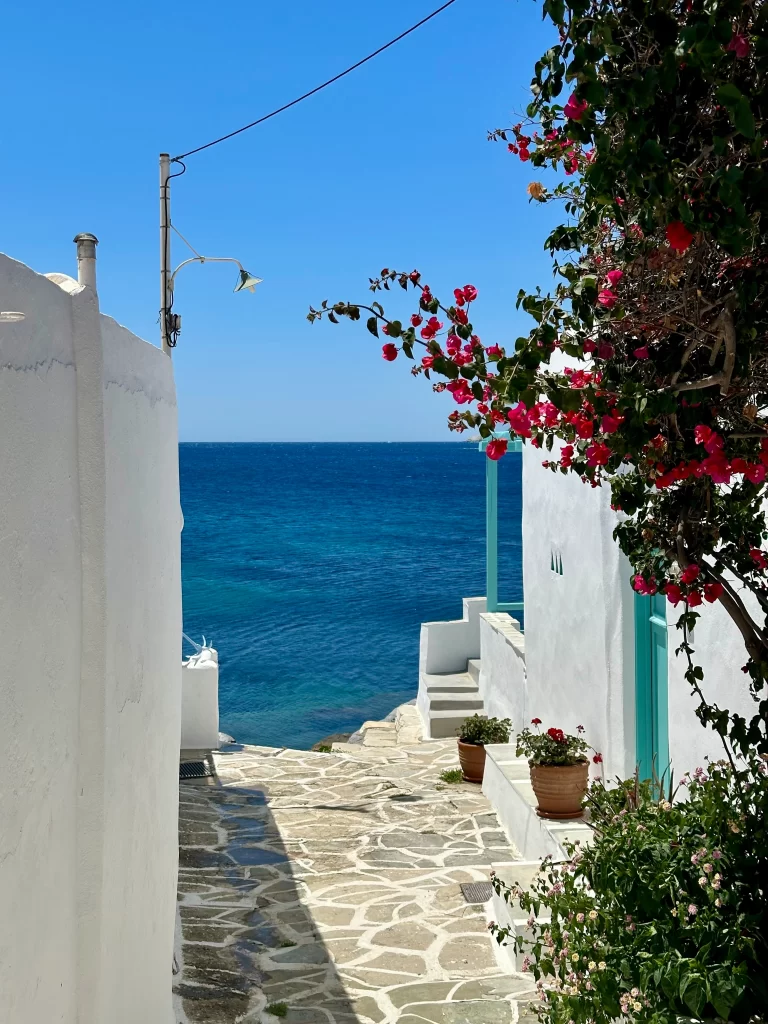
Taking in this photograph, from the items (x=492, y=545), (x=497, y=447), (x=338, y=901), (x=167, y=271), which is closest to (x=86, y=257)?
(x=497, y=447)

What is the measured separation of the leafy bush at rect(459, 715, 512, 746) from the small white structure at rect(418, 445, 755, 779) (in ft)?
0.82

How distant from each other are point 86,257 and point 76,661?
150 cm

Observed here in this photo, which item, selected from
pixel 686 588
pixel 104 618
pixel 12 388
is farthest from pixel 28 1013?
pixel 686 588

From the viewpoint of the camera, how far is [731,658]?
17.5 feet

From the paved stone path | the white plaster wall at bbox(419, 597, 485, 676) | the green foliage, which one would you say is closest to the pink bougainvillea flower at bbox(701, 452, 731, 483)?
the paved stone path

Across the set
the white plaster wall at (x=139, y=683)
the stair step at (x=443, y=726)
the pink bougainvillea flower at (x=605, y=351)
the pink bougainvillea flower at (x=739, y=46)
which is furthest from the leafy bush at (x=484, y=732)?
the pink bougainvillea flower at (x=739, y=46)

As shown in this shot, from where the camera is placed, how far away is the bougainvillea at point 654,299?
2.21m

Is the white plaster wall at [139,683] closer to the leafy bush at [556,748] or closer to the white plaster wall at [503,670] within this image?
the leafy bush at [556,748]

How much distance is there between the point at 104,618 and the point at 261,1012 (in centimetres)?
375

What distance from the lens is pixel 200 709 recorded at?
13555 mm

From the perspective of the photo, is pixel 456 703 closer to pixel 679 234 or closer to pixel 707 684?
pixel 707 684

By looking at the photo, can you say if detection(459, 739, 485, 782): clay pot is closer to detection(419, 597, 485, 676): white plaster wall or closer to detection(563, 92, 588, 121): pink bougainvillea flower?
detection(419, 597, 485, 676): white plaster wall

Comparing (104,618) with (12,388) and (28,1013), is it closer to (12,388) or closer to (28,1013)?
(12,388)

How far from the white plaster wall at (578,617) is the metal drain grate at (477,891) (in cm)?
132
